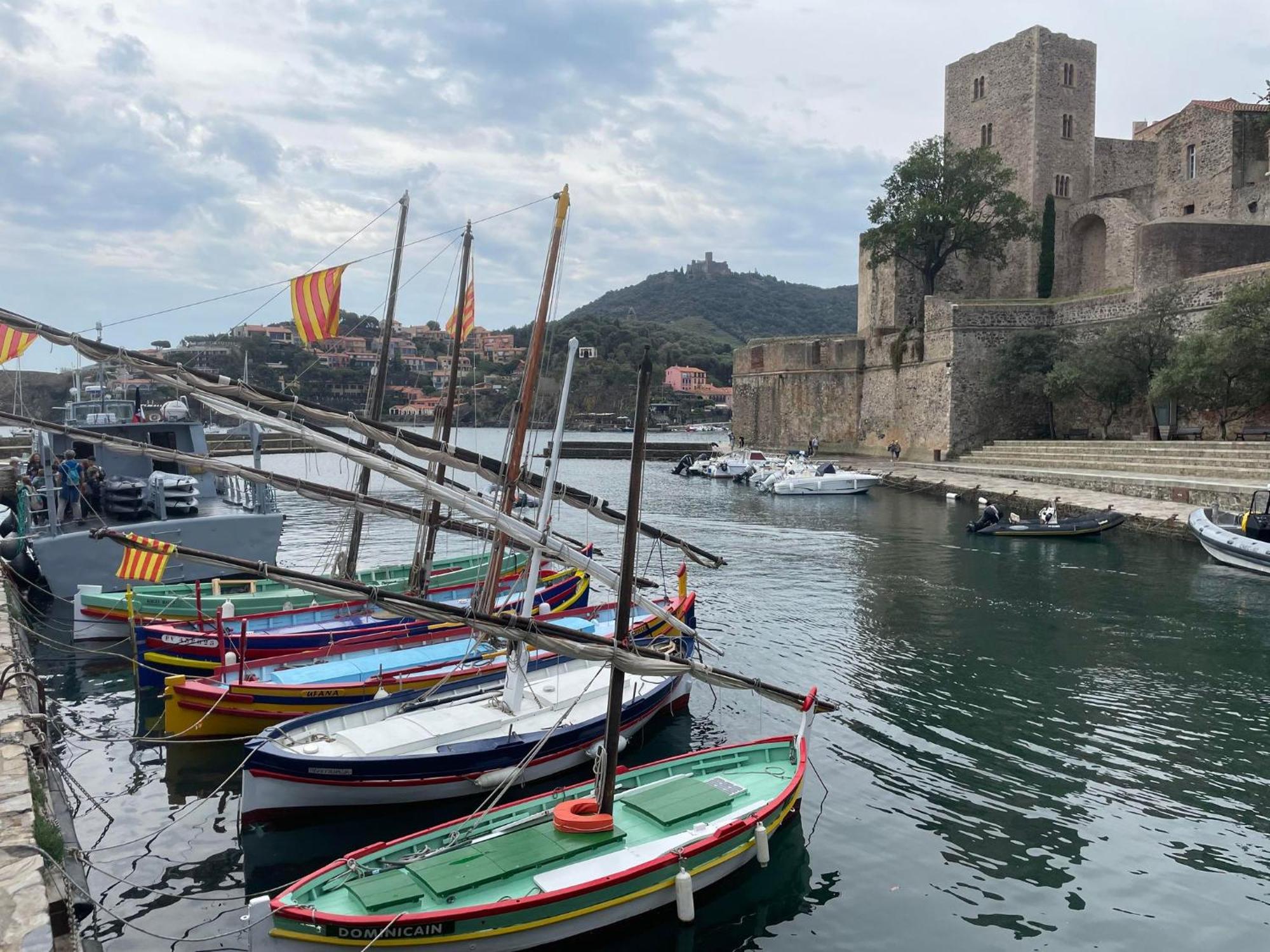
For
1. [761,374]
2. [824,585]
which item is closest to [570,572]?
[824,585]

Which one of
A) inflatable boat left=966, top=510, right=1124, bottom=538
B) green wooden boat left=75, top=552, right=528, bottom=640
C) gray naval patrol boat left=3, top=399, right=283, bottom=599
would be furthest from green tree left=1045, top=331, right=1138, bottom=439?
→ gray naval patrol boat left=3, top=399, right=283, bottom=599

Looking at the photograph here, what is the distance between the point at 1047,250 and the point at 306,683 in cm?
4974

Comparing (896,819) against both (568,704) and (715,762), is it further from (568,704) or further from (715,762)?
(568,704)

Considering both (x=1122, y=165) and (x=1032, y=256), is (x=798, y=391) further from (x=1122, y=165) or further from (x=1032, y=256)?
(x=1122, y=165)

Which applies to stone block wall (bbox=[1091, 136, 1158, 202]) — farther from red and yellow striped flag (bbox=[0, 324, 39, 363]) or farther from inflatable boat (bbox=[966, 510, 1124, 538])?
red and yellow striped flag (bbox=[0, 324, 39, 363])

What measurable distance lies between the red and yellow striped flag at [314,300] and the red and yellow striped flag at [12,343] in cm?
350

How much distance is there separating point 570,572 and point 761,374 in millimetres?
44566

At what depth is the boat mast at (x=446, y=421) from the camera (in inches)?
640

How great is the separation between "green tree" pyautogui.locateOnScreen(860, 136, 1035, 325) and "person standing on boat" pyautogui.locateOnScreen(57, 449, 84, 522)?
40275mm

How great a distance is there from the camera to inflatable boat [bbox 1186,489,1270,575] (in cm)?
2308

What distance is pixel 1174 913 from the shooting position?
834 cm

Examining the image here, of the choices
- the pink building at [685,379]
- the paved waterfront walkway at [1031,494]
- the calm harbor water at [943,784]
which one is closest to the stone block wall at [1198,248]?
the paved waterfront walkway at [1031,494]

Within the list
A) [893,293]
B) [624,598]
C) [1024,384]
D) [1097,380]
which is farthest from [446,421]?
[893,293]

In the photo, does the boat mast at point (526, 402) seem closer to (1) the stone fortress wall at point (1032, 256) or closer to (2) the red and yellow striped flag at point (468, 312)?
(2) the red and yellow striped flag at point (468, 312)
